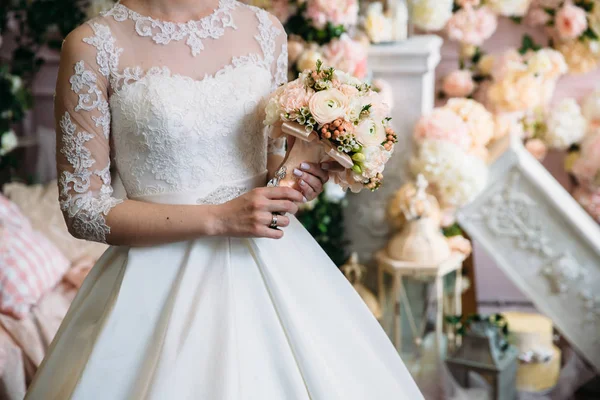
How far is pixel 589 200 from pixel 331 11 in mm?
1953

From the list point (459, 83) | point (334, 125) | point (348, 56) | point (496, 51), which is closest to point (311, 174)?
point (334, 125)

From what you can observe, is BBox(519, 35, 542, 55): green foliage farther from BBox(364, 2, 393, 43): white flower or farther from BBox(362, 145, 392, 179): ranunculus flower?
BBox(362, 145, 392, 179): ranunculus flower

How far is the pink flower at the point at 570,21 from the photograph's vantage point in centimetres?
386

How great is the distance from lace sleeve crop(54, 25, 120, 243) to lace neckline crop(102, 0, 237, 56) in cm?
11

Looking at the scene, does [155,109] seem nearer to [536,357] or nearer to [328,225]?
[328,225]

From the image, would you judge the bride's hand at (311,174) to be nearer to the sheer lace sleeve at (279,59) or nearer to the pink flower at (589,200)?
the sheer lace sleeve at (279,59)

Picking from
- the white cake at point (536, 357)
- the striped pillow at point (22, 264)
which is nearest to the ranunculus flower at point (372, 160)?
the striped pillow at point (22, 264)

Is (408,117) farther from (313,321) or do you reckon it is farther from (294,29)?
(313,321)

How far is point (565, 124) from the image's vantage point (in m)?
3.95

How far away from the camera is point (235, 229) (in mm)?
1475

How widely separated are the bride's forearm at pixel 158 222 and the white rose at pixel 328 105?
0.99 feet

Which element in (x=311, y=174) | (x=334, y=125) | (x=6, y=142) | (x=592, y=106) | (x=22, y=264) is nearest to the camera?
(x=334, y=125)

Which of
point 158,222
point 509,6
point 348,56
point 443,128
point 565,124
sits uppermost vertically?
point 509,6

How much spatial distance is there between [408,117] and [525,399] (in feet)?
4.70
